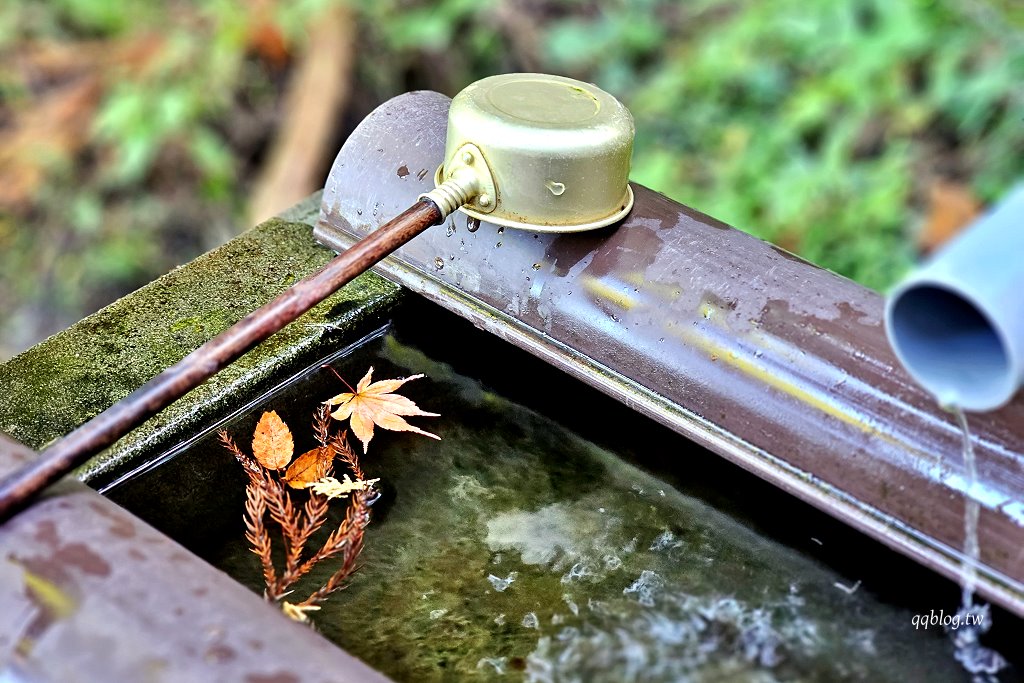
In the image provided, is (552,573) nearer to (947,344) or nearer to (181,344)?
(947,344)

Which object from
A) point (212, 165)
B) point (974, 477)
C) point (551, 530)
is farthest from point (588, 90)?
point (212, 165)

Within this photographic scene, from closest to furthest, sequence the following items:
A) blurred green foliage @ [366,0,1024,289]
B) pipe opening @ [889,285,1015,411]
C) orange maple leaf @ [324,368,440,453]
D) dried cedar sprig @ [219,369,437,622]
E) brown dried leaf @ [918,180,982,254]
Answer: pipe opening @ [889,285,1015,411], dried cedar sprig @ [219,369,437,622], orange maple leaf @ [324,368,440,453], brown dried leaf @ [918,180,982,254], blurred green foliage @ [366,0,1024,289]

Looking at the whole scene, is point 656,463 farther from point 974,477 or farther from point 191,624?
point 191,624

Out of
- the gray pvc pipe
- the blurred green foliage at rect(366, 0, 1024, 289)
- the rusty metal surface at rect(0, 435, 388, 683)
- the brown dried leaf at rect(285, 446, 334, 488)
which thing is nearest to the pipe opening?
the gray pvc pipe

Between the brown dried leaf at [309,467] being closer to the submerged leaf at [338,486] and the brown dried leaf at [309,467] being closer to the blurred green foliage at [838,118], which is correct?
the submerged leaf at [338,486]

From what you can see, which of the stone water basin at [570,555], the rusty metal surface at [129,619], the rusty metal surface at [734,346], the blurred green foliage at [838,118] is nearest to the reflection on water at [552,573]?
the stone water basin at [570,555]

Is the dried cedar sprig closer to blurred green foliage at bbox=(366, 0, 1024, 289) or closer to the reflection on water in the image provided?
the reflection on water

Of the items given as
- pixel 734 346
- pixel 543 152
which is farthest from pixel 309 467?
pixel 734 346
